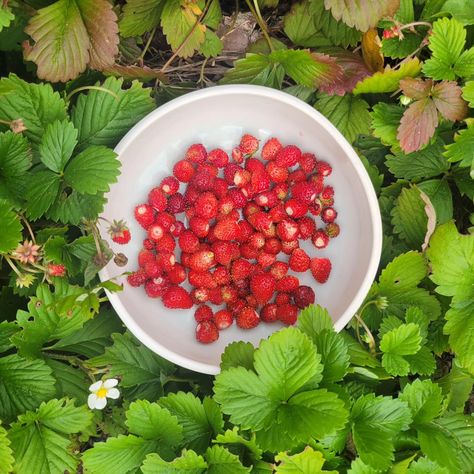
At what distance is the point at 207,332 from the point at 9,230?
0.47 m

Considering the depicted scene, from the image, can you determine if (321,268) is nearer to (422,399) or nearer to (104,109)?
(422,399)

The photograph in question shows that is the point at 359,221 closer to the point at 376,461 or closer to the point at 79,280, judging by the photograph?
the point at 376,461

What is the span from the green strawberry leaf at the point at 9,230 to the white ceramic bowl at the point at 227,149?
19 cm

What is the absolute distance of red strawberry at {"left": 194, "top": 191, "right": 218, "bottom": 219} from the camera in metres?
1.37

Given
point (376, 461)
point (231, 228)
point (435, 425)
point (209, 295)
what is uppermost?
point (231, 228)

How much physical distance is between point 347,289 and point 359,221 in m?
0.15

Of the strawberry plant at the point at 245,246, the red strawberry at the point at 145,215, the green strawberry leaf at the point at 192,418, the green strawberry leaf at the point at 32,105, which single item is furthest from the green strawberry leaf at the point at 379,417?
the green strawberry leaf at the point at 32,105

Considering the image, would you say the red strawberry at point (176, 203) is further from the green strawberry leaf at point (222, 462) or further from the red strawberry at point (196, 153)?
the green strawberry leaf at point (222, 462)

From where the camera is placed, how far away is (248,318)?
1.38 meters

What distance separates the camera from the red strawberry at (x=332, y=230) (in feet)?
4.65

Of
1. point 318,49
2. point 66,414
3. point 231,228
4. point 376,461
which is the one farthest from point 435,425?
point 318,49

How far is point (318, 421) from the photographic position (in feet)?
3.54

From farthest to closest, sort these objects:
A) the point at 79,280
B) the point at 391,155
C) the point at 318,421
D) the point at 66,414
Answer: the point at 391,155
the point at 79,280
the point at 66,414
the point at 318,421

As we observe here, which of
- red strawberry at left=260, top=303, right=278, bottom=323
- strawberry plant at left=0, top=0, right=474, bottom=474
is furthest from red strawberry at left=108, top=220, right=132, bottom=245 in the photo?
red strawberry at left=260, top=303, right=278, bottom=323
